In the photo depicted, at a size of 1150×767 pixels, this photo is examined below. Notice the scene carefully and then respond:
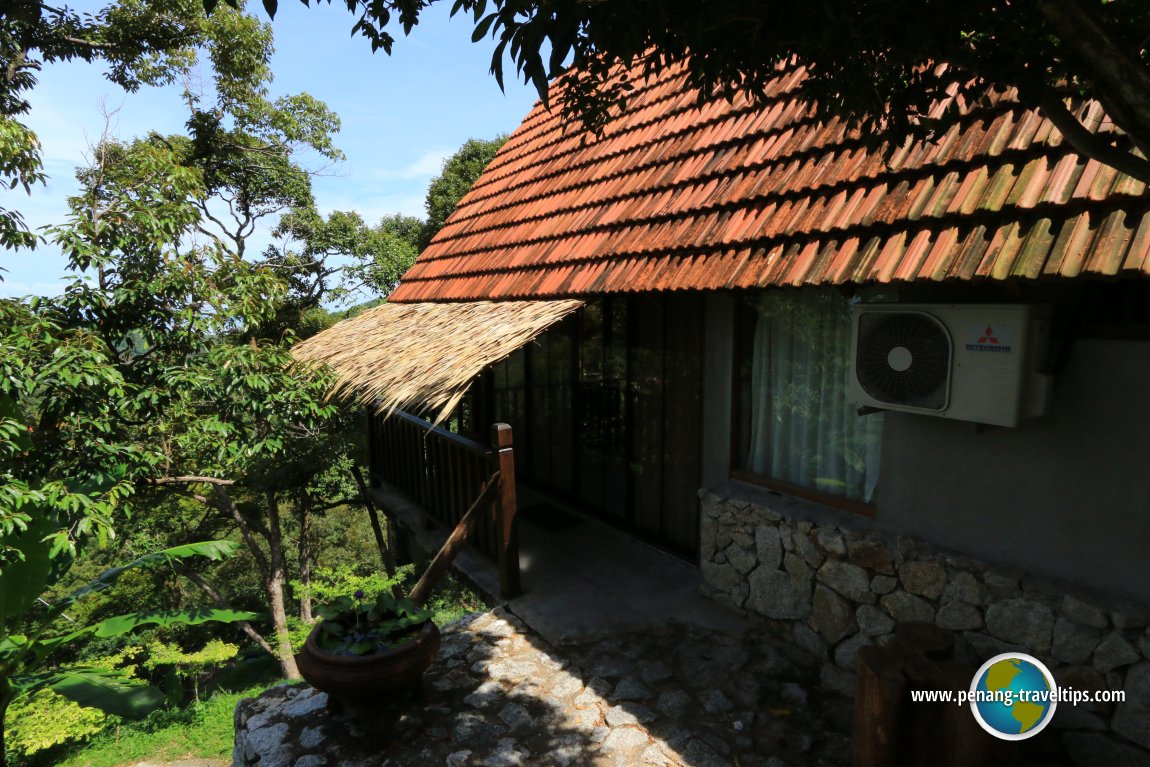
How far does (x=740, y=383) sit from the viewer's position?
4457mm

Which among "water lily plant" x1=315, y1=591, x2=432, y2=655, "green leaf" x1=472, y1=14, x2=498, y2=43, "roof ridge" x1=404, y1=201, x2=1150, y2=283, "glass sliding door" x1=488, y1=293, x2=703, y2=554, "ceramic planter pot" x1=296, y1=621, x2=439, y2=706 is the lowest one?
"ceramic planter pot" x1=296, y1=621, x2=439, y2=706

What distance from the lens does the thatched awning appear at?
14.0 feet

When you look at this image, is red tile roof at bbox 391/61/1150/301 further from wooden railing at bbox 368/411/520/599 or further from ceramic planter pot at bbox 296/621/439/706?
ceramic planter pot at bbox 296/621/439/706

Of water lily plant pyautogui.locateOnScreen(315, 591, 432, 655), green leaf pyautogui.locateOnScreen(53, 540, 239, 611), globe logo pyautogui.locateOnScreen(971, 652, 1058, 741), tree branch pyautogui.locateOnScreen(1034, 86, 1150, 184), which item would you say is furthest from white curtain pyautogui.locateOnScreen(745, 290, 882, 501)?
green leaf pyautogui.locateOnScreen(53, 540, 239, 611)

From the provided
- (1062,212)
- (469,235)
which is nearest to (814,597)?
(1062,212)

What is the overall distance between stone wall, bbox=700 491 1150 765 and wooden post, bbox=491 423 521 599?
4.96 ft

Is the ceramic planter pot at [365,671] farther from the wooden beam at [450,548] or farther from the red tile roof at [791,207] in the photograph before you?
the red tile roof at [791,207]

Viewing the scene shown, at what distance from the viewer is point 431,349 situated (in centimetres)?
509

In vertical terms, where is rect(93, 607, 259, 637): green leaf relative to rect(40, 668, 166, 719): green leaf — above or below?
above

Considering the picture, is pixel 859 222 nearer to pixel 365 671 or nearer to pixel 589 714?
pixel 589 714

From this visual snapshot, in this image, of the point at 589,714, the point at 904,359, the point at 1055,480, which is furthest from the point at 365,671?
the point at 1055,480

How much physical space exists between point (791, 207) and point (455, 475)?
12.3 feet

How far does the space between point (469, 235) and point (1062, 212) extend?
20.9 feet

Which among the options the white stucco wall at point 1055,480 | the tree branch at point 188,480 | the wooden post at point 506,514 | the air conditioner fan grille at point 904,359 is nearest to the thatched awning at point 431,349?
the wooden post at point 506,514
